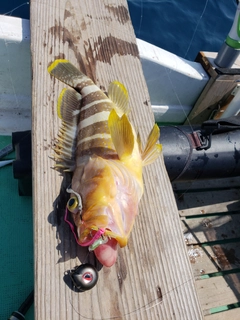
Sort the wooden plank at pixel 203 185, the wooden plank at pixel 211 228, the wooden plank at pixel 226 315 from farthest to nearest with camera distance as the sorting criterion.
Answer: the wooden plank at pixel 203 185 → the wooden plank at pixel 211 228 → the wooden plank at pixel 226 315

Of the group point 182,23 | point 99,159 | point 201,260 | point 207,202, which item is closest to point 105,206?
point 99,159

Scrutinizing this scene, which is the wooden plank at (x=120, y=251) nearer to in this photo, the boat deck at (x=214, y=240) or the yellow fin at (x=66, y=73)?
the yellow fin at (x=66, y=73)

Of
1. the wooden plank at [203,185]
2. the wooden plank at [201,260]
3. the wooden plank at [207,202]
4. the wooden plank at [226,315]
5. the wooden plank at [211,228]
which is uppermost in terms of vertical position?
the wooden plank at [203,185]

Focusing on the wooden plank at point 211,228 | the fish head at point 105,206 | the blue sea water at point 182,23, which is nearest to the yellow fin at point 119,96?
the fish head at point 105,206

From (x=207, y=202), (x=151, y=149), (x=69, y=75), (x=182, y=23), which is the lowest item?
(x=151, y=149)

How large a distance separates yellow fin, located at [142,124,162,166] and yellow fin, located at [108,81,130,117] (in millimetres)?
382

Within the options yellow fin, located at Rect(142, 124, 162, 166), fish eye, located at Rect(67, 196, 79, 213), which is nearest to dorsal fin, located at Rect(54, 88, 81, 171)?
fish eye, located at Rect(67, 196, 79, 213)

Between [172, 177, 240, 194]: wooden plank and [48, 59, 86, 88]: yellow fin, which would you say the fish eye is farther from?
[172, 177, 240, 194]: wooden plank

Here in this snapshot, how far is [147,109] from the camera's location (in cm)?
213

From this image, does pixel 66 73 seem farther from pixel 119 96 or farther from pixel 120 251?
pixel 120 251

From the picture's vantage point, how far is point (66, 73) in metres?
2.04

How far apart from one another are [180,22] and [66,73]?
4.48m

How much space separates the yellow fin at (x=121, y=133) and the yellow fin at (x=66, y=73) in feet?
2.00

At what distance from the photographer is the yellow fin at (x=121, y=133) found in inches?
61.0
